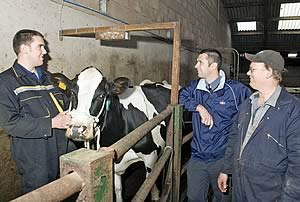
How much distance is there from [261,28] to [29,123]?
45.9 feet

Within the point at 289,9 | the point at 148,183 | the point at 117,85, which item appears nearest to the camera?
the point at 148,183

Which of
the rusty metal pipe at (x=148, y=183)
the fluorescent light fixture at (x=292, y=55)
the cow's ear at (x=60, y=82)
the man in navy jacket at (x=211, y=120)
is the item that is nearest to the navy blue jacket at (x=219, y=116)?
the man in navy jacket at (x=211, y=120)

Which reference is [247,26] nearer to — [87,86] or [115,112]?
[115,112]

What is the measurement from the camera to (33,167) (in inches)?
72.1

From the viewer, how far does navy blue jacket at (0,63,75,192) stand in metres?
1.71

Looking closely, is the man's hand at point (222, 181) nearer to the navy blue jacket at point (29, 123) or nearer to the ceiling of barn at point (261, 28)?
the navy blue jacket at point (29, 123)

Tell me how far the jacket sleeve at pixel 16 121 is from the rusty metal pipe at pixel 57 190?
1.12 metres

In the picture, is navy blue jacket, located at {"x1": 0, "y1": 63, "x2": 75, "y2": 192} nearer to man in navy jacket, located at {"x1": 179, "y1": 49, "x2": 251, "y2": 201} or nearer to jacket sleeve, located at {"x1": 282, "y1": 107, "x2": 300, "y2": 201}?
man in navy jacket, located at {"x1": 179, "y1": 49, "x2": 251, "y2": 201}

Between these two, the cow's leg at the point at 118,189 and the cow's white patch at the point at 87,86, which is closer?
the cow's white patch at the point at 87,86

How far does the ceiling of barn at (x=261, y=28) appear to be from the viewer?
38.9ft

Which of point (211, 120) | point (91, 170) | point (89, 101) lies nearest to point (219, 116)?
point (211, 120)

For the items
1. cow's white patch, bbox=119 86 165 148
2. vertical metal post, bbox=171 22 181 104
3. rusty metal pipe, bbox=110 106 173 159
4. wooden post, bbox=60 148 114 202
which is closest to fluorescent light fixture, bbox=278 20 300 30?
cow's white patch, bbox=119 86 165 148

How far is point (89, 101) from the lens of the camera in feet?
6.93

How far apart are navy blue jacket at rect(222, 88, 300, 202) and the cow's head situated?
101 centimetres
